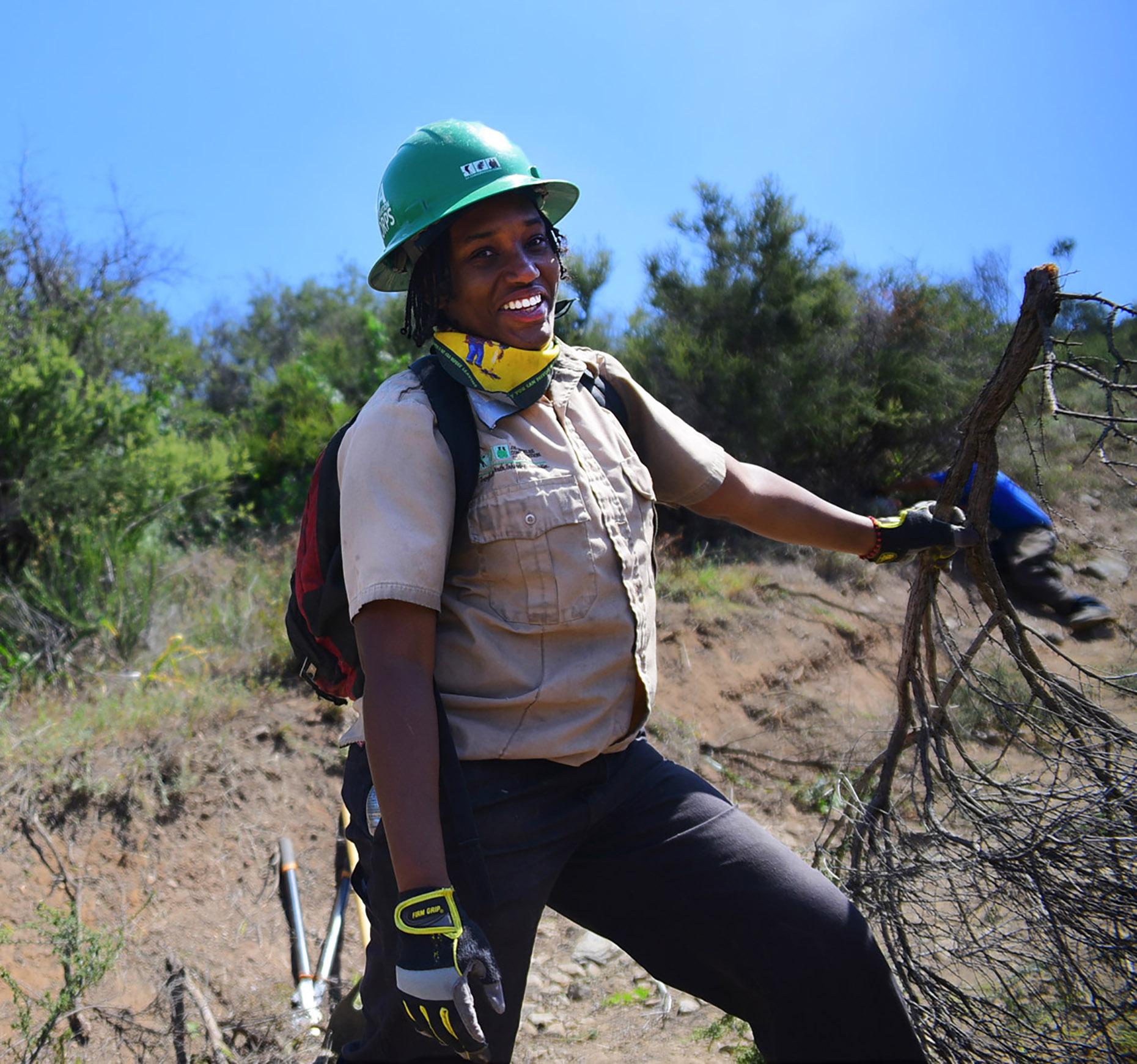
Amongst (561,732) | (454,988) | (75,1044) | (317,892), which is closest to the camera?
(454,988)

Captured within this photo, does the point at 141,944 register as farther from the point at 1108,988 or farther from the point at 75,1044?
the point at 1108,988

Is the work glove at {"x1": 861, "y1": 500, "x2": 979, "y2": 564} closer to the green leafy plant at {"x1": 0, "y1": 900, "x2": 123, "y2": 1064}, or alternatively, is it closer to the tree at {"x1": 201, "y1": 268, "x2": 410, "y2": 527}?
the green leafy plant at {"x1": 0, "y1": 900, "x2": 123, "y2": 1064}

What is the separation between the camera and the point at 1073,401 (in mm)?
5180

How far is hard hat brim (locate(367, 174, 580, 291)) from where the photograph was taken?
6.87 ft

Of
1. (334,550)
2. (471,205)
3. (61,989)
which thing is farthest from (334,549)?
(61,989)

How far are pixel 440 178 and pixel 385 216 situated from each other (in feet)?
0.58

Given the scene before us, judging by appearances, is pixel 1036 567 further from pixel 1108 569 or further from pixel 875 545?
pixel 875 545

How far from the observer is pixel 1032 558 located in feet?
24.8

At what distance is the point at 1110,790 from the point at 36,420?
20.8 feet

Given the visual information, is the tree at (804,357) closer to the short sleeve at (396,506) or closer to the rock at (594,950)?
the rock at (594,950)

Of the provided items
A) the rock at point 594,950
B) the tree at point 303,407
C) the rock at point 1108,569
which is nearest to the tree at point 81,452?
the tree at point 303,407

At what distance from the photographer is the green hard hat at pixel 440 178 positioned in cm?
211

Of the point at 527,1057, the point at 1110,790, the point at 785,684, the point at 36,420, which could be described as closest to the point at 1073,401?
the point at 785,684

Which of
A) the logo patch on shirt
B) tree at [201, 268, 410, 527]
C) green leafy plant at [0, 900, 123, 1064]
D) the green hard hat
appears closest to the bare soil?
green leafy plant at [0, 900, 123, 1064]
